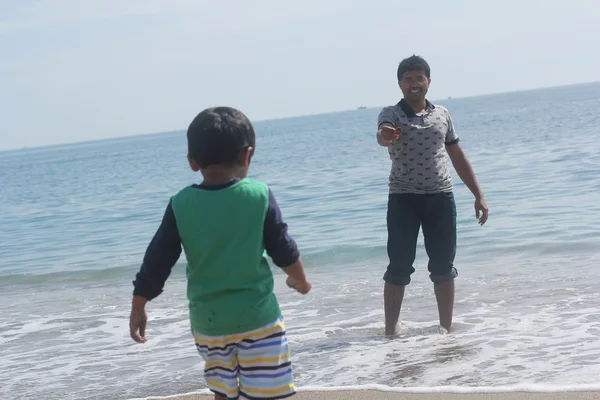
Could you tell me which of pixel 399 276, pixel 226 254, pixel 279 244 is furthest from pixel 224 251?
pixel 399 276

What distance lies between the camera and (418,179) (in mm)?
5656

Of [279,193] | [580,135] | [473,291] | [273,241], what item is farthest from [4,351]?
[580,135]

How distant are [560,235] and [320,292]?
3.50 meters

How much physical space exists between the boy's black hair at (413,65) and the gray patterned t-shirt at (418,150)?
0.21 metres

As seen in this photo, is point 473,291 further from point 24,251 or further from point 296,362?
point 24,251

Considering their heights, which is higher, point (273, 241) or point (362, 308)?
point (273, 241)

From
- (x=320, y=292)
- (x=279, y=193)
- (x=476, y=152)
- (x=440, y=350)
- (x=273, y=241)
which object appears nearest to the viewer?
(x=273, y=241)

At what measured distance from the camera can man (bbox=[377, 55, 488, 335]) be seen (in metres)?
5.64

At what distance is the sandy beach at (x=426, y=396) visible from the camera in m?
4.20

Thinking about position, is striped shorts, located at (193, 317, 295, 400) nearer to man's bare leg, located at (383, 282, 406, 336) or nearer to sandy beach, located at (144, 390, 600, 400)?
sandy beach, located at (144, 390, 600, 400)

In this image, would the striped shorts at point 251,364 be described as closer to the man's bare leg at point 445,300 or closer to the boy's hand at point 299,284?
the boy's hand at point 299,284

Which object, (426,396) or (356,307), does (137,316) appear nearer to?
(426,396)

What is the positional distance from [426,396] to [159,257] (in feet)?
6.13

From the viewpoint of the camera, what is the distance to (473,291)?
25.0ft
